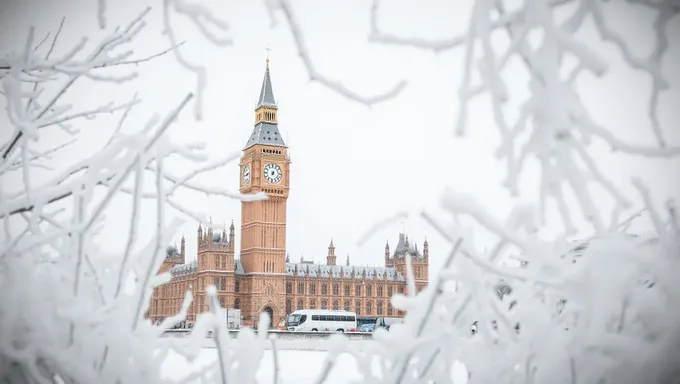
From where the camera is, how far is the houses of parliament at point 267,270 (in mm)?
53062

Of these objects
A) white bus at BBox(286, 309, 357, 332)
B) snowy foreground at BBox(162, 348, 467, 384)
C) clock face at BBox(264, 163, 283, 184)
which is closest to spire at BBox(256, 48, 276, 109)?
clock face at BBox(264, 163, 283, 184)

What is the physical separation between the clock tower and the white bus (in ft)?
28.2

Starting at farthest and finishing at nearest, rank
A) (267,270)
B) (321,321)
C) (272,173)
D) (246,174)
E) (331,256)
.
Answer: (331,256)
(246,174)
(272,173)
(267,270)
(321,321)

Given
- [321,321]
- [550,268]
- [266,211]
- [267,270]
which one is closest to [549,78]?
[550,268]

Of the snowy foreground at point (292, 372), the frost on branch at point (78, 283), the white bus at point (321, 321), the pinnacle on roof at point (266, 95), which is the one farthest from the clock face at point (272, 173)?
the frost on branch at point (78, 283)

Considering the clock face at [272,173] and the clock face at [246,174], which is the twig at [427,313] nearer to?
the clock face at [272,173]

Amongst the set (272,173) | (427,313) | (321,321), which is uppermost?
(272,173)

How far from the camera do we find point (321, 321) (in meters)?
42.9

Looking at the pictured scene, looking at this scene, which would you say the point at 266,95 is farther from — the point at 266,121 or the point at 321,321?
the point at 321,321

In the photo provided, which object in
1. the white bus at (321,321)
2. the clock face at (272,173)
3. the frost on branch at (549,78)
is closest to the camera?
the frost on branch at (549,78)

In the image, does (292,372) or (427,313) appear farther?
Result: (292,372)

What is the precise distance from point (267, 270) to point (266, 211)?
A: 5333 millimetres

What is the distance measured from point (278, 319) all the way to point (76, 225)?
52479mm

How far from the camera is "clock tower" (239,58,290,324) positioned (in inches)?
2110
